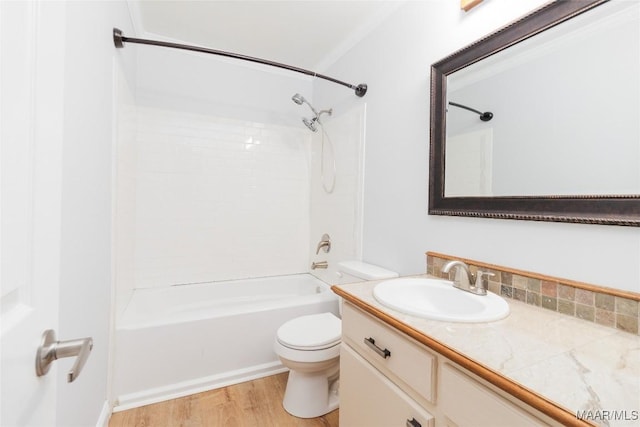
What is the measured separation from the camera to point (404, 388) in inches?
35.8

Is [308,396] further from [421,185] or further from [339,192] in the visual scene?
[339,192]

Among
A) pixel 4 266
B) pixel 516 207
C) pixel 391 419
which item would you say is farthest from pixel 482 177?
pixel 4 266

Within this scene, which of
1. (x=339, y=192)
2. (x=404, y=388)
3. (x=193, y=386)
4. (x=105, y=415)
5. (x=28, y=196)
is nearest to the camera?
(x=28, y=196)

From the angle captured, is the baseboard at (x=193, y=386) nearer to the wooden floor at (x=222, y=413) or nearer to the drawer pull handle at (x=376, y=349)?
the wooden floor at (x=222, y=413)

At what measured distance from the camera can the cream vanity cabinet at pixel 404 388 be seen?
0.65 metres

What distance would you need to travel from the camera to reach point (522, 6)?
1126mm

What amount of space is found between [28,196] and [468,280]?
1.32 meters

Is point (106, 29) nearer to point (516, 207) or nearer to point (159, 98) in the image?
point (159, 98)

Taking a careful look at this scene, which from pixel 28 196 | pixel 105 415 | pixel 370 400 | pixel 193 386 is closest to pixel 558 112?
pixel 370 400

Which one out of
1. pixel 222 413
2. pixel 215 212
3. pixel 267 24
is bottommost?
pixel 222 413

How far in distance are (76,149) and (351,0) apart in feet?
5.66

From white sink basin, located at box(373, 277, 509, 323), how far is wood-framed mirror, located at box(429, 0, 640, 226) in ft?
1.16

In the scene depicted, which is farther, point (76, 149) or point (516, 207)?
point (516, 207)

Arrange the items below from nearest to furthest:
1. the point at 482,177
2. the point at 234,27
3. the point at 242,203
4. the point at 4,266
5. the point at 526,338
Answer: the point at 4,266, the point at 526,338, the point at 482,177, the point at 234,27, the point at 242,203
